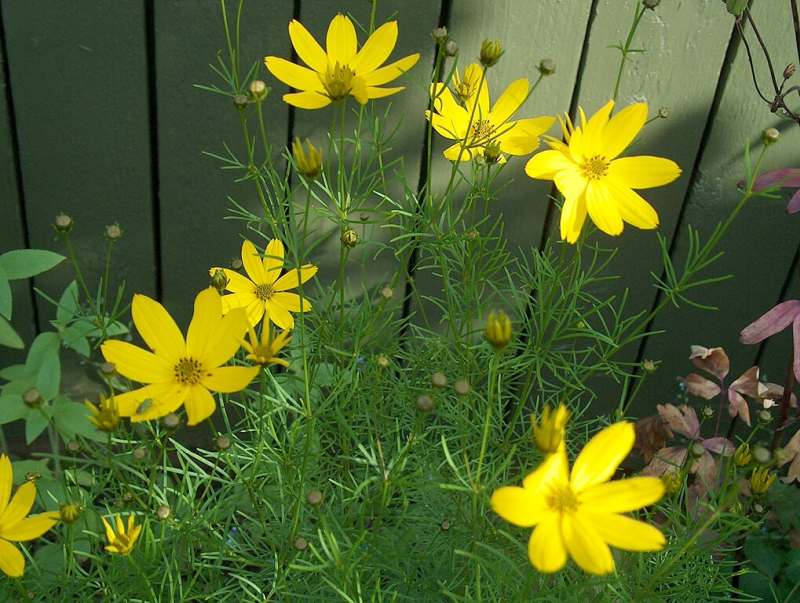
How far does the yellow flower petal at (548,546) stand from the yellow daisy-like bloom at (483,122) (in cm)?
47

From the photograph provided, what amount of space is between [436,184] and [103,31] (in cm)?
59

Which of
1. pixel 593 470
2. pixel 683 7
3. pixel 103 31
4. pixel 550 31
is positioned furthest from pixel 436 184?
pixel 593 470

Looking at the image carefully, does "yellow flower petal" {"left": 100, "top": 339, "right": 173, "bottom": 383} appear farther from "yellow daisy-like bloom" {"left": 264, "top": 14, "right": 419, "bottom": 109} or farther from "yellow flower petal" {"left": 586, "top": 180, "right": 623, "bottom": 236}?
"yellow flower petal" {"left": 586, "top": 180, "right": 623, "bottom": 236}

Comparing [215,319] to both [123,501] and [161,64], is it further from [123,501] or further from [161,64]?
[161,64]

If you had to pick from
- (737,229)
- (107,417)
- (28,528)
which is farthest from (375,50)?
(737,229)

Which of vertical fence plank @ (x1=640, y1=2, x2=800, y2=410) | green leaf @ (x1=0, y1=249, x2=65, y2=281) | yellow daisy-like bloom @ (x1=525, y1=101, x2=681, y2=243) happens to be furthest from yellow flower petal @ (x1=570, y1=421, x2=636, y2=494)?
vertical fence plank @ (x1=640, y1=2, x2=800, y2=410)

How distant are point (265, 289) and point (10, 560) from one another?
0.40 meters

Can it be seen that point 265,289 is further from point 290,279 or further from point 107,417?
point 107,417

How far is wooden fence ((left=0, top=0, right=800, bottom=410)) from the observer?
1390 mm

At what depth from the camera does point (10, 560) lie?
0.82m

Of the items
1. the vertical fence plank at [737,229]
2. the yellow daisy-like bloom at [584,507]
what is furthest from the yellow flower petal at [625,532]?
the vertical fence plank at [737,229]

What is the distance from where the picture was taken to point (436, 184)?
5.06 ft

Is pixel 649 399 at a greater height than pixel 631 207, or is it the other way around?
pixel 631 207

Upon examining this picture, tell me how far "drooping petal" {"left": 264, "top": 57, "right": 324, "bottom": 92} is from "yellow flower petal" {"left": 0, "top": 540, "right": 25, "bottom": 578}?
1.76 ft
